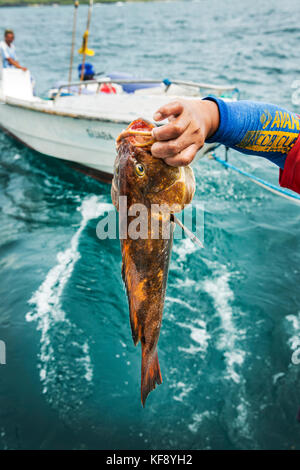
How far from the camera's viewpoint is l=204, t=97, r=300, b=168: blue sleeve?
5.35ft

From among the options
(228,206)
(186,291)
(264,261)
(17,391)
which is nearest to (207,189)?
(228,206)

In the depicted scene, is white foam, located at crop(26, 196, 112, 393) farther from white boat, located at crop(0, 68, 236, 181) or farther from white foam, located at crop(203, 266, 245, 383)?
white boat, located at crop(0, 68, 236, 181)

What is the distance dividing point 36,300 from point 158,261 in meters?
4.13

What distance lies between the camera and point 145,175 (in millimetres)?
1517

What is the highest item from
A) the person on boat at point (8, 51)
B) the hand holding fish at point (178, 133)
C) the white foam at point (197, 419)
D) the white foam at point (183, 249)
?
the person on boat at point (8, 51)

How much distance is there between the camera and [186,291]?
543 centimetres

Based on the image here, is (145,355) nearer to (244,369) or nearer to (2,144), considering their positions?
(244,369)

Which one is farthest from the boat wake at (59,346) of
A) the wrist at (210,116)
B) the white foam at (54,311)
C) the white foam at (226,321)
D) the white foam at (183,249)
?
the wrist at (210,116)

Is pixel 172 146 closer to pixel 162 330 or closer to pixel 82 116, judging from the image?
pixel 162 330

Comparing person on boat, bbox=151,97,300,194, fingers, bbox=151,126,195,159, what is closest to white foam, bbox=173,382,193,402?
person on boat, bbox=151,97,300,194

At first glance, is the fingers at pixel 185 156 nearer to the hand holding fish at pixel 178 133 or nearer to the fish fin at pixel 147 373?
the hand holding fish at pixel 178 133

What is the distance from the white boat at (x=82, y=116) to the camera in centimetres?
720

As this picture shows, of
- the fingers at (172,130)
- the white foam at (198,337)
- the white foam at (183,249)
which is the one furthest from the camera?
the white foam at (183,249)

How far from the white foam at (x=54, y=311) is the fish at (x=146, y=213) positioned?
277 centimetres
